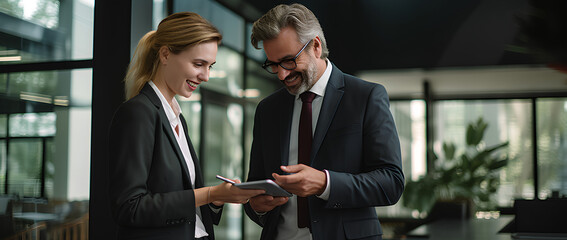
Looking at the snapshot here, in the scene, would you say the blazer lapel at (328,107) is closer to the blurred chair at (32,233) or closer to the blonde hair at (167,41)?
the blonde hair at (167,41)

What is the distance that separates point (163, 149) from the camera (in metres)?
1.71

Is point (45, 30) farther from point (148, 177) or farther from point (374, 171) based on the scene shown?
point (374, 171)

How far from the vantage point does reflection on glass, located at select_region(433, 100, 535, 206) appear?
10.6m

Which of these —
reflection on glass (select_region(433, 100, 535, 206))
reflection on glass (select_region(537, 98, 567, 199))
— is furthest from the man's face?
reflection on glass (select_region(537, 98, 567, 199))

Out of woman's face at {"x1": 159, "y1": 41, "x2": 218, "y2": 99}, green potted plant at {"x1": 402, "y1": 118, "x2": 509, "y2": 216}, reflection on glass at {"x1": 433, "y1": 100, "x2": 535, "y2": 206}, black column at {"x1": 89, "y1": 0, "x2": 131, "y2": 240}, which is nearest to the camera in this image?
woman's face at {"x1": 159, "y1": 41, "x2": 218, "y2": 99}

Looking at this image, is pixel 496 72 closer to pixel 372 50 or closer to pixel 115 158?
pixel 372 50

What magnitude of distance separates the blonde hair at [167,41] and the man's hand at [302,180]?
525 mm

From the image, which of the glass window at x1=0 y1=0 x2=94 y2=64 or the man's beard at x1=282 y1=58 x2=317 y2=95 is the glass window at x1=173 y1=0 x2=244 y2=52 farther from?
the man's beard at x1=282 y1=58 x2=317 y2=95

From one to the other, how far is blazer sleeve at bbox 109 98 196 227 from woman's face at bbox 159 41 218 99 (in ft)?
0.52

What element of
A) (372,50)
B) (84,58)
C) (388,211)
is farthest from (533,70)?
(84,58)

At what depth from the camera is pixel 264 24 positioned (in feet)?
6.88

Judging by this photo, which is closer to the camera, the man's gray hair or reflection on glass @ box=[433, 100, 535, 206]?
the man's gray hair

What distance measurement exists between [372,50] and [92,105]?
225 inches

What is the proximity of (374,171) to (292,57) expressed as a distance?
0.53 m
